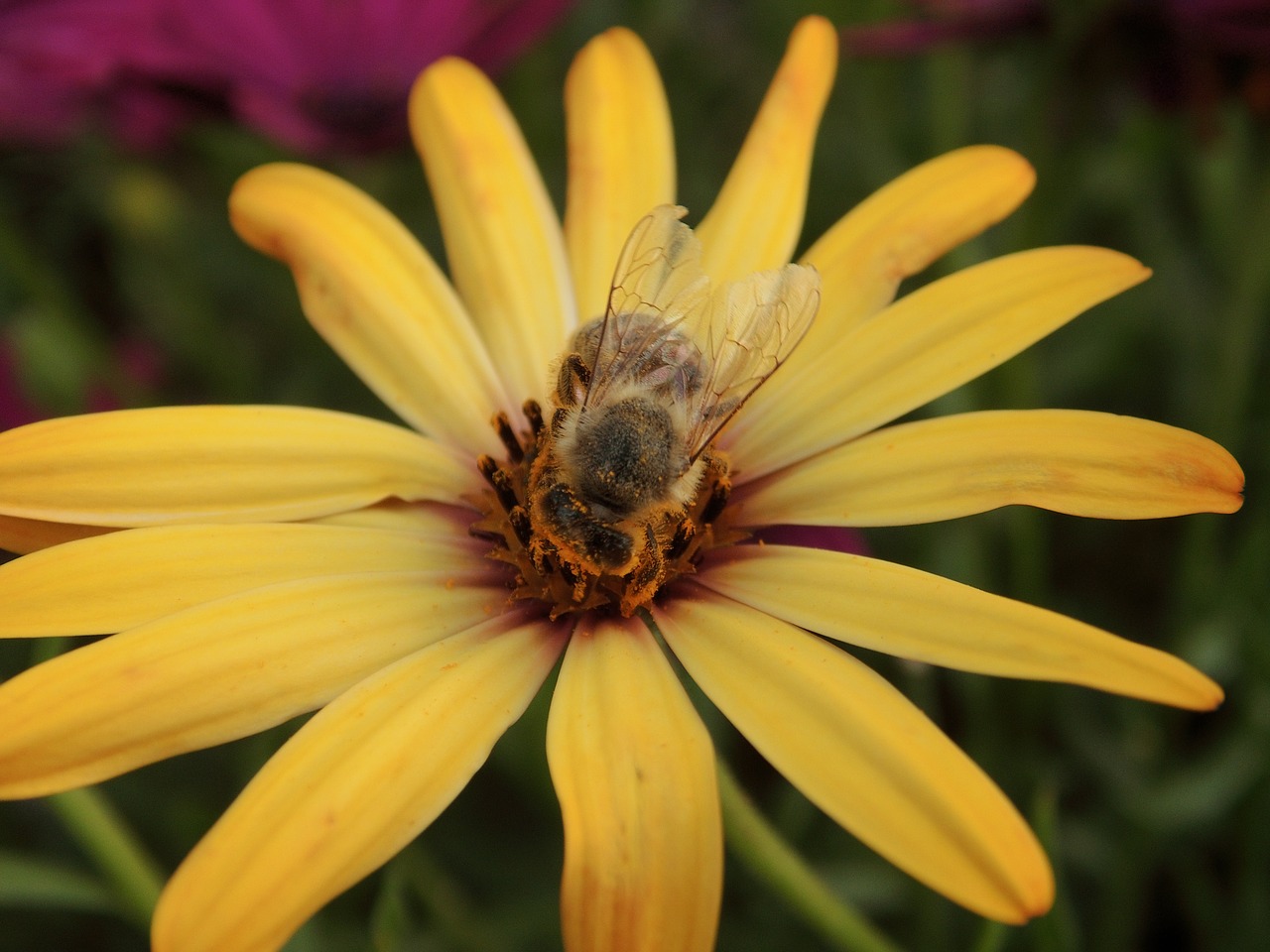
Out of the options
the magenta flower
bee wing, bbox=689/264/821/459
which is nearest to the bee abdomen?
bee wing, bbox=689/264/821/459

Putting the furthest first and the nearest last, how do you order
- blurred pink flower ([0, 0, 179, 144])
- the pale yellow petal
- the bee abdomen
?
blurred pink flower ([0, 0, 179, 144]), the pale yellow petal, the bee abdomen

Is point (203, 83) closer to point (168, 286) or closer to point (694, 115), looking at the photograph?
point (168, 286)

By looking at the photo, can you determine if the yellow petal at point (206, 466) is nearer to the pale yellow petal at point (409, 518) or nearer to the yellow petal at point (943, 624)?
the pale yellow petal at point (409, 518)

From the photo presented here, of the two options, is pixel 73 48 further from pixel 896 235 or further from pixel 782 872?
pixel 782 872

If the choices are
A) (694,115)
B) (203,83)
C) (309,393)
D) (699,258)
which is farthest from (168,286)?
(699,258)

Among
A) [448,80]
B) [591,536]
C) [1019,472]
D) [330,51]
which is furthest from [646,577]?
[330,51]

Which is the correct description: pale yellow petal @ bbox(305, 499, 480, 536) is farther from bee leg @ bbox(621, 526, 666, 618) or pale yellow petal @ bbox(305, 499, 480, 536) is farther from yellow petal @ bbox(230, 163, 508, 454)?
bee leg @ bbox(621, 526, 666, 618)

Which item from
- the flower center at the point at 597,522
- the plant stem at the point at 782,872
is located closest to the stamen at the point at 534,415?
the flower center at the point at 597,522
